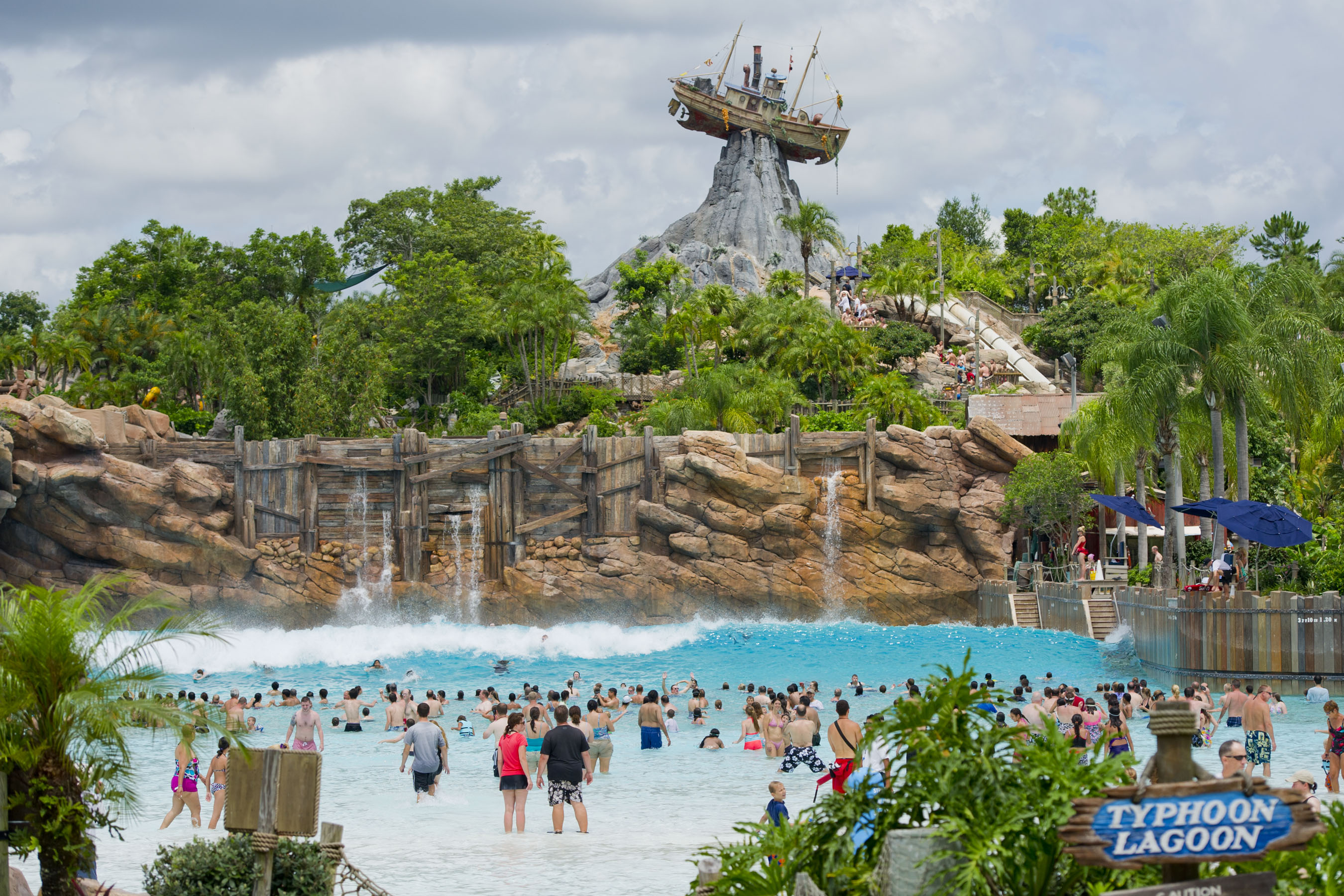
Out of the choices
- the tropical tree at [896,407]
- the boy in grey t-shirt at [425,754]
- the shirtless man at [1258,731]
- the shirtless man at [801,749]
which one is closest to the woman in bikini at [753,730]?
the shirtless man at [801,749]

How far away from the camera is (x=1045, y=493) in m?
35.9

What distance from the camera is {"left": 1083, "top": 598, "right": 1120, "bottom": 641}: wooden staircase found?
31.6 m

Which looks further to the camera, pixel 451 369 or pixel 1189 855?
pixel 451 369

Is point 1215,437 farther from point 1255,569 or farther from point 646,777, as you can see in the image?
point 646,777

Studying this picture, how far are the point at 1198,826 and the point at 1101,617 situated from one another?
2932 cm

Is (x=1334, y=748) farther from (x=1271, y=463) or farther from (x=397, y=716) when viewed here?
(x=1271, y=463)

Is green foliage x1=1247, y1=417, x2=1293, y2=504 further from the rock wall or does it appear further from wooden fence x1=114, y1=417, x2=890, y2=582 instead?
wooden fence x1=114, y1=417, x2=890, y2=582

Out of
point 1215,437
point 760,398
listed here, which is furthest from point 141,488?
point 1215,437

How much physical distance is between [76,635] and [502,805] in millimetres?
8011

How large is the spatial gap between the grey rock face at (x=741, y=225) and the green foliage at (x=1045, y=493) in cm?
4221

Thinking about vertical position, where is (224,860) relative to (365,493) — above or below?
below

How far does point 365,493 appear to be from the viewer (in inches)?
1521

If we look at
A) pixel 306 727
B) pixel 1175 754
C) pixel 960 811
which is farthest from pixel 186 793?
pixel 1175 754

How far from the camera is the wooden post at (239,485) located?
37438mm
